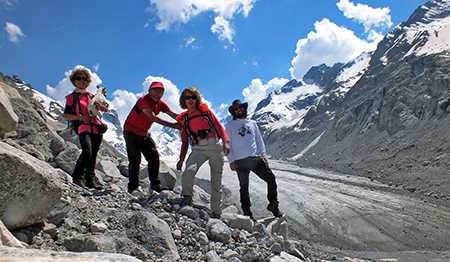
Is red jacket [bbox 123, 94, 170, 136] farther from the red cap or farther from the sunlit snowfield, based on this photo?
the sunlit snowfield

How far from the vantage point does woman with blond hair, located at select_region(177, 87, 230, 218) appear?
5059mm

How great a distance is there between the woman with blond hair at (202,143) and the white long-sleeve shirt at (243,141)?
23.8 inches

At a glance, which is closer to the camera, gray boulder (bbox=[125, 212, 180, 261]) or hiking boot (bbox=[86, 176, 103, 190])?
gray boulder (bbox=[125, 212, 180, 261])

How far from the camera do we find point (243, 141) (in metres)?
5.80

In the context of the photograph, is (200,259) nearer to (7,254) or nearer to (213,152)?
(213,152)

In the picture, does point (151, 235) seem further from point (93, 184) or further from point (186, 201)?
point (93, 184)

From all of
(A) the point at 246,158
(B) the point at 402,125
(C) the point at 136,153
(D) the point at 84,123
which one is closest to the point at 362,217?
(A) the point at 246,158

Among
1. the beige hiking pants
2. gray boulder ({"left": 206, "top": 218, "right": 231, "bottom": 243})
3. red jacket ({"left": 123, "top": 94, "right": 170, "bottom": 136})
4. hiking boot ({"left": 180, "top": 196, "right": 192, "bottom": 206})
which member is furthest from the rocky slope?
red jacket ({"left": 123, "top": 94, "right": 170, "bottom": 136})

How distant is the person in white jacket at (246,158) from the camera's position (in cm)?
561

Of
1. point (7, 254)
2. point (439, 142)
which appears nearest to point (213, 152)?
point (7, 254)

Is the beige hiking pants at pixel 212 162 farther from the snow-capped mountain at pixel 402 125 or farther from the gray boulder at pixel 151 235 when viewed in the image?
the snow-capped mountain at pixel 402 125

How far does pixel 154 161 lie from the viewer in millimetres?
5457

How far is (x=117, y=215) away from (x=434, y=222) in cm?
1449

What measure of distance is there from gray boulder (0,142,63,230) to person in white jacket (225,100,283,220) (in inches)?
138
